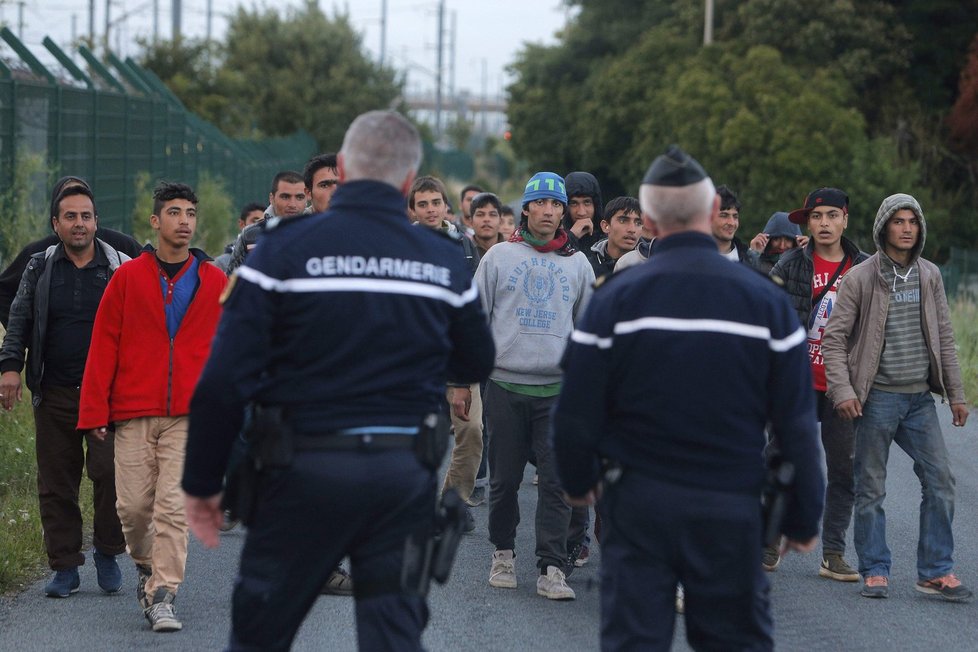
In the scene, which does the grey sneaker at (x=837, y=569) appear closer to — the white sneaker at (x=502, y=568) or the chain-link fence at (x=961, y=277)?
the white sneaker at (x=502, y=568)

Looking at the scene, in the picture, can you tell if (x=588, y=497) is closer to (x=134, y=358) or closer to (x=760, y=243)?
(x=134, y=358)

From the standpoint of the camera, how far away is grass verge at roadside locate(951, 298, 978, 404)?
1594cm

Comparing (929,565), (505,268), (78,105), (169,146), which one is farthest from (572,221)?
(169,146)

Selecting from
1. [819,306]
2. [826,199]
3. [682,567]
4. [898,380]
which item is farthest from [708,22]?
[682,567]

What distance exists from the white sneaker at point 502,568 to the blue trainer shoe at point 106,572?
189 centimetres

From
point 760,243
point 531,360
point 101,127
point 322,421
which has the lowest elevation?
point 531,360

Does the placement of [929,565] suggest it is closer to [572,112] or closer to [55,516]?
[55,516]

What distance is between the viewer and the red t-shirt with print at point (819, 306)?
26.6ft

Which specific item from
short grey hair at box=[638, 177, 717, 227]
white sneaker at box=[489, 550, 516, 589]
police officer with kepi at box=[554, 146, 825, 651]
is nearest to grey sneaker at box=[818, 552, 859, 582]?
white sneaker at box=[489, 550, 516, 589]

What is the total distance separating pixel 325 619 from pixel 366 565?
9.52 feet

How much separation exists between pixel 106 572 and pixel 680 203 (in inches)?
165

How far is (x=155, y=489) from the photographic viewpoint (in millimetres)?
6914

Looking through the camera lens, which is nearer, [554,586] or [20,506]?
[554,586]

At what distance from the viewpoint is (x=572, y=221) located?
1027 cm
